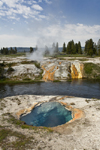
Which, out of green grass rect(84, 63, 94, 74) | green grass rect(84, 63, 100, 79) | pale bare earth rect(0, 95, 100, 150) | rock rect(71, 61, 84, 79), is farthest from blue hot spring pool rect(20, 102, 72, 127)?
green grass rect(84, 63, 94, 74)

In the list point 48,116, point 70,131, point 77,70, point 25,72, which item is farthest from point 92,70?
point 70,131

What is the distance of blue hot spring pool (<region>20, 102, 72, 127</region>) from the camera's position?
16359mm

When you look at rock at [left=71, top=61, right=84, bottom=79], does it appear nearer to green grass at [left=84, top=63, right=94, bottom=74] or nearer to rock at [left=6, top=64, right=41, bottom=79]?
green grass at [left=84, top=63, right=94, bottom=74]

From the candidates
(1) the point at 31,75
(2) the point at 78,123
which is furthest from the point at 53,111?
(1) the point at 31,75

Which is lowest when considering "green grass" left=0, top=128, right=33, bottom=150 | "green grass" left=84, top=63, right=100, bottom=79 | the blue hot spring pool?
the blue hot spring pool

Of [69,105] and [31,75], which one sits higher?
[31,75]

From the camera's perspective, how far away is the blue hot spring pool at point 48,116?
16359mm

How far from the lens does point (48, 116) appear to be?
17.9 meters

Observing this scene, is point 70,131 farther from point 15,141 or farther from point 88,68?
point 88,68

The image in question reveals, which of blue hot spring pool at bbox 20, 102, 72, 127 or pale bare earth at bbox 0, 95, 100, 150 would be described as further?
blue hot spring pool at bbox 20, 102, 72, 127

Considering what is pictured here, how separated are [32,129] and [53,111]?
614cm

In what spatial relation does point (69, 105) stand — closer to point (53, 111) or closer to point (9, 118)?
point (53, 111)

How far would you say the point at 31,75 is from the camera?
45.6m

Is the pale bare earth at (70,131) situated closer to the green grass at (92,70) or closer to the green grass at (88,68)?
the green grass at (92,70)
